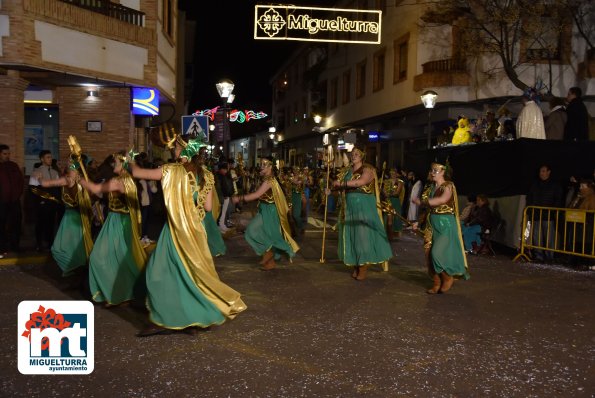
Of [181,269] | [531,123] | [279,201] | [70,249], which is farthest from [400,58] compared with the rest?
[181,269]

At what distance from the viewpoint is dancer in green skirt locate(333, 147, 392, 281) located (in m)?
8.97

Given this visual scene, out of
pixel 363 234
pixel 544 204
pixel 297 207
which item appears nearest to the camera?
pixel 363 234

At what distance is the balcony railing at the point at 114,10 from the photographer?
1480 cm

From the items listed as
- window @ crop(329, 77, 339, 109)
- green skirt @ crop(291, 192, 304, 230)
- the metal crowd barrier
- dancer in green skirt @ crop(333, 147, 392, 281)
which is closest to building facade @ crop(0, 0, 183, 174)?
green skirt @ crop(291, 192, 304, 230)

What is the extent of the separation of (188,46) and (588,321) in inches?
1350

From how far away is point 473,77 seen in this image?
901 inches

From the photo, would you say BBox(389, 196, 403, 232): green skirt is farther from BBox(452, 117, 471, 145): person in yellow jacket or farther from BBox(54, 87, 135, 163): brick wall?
BBox(54, 87, 135, 163): brick wall

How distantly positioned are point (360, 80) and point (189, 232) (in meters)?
28.2

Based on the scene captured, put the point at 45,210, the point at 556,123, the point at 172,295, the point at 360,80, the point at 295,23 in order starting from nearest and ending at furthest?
the point at 172,295 < the point at 45,210 < the point at 556,123 < the point at 295,23 < the point at 360,80

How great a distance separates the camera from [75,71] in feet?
45.9

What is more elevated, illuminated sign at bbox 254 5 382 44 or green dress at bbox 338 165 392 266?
illuminated sign at bbox 254 5 382 44

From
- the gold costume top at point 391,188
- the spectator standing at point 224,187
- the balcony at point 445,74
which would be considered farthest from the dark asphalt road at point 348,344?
the balcony at point 445,74

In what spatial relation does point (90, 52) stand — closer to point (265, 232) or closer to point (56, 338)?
point (265, 232)

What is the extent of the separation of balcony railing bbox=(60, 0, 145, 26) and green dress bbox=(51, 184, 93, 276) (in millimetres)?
7714
